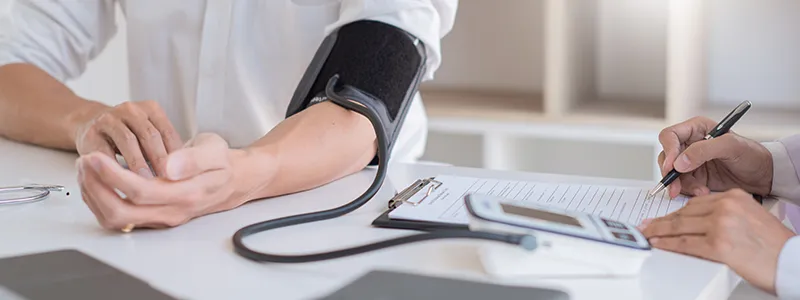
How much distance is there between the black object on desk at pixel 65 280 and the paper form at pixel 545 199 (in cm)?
26

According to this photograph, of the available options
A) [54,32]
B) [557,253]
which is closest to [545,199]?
[557,253]

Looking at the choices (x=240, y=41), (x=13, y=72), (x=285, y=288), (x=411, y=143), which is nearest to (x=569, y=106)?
(x=411, y=143)

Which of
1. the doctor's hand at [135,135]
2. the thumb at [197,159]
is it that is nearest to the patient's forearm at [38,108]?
the doctor's hand at [135,135]

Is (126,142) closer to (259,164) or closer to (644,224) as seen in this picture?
(259,164)

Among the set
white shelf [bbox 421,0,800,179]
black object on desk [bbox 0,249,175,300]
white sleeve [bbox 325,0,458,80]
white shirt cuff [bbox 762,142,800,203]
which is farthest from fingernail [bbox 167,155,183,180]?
white shelf [bbox 421,0,800,179]

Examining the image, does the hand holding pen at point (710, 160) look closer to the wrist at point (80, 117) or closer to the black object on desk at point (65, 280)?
the black object on desk at point (65, 280)

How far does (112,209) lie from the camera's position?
83 cm

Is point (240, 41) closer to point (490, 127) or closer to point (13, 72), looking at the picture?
point (13, 72)

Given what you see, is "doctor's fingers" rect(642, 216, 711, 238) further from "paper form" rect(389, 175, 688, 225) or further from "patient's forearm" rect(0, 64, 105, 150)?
"patient's forearm" rect(0, 64, 105, 150)

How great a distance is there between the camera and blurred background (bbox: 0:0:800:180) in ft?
7.13

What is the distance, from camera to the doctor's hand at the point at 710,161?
97 cm

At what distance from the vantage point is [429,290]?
0.65 m

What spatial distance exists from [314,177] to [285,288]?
34 cm

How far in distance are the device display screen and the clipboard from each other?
61mm
